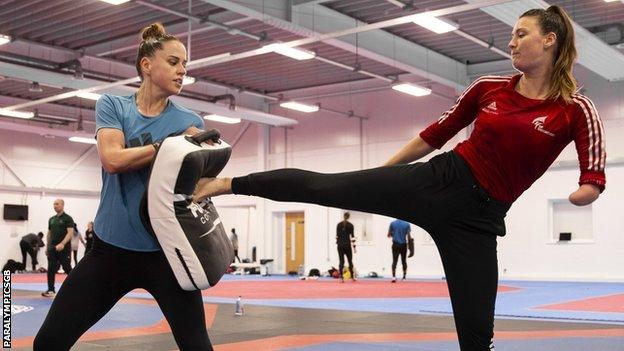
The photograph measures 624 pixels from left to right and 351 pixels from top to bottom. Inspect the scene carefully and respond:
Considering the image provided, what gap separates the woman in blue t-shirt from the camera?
2678mm

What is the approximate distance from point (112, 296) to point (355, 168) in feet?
69.8

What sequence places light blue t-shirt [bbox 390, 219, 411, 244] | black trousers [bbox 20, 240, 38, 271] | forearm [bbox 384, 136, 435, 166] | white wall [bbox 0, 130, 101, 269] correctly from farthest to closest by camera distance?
white wall [bbox 0, 130, 101, 269] → black trousers [bbox 20, 240, 38, 271] → light blue t-shirt [bbox 390, 219, 411, 244] → forearm [bbox 384, 136, 435, 166]

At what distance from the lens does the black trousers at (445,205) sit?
278 centimetres

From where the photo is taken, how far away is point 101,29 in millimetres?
16953

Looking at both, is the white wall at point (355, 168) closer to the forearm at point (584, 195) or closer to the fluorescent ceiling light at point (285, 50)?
the fluorescent ceiling light at point (285, 50)

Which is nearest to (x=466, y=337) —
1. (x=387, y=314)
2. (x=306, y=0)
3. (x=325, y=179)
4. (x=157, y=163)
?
(x=325, y=179)

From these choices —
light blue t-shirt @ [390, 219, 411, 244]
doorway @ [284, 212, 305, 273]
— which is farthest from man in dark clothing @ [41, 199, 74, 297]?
doorway @ [284, 212, 305, 273]

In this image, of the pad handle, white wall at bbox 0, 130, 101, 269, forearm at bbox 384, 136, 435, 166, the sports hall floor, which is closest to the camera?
the pad handle

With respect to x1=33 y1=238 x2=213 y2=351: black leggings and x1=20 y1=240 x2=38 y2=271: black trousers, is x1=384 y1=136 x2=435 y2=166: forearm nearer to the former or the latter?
x1=33 y1=238 x2=213 y2=351: black leggings

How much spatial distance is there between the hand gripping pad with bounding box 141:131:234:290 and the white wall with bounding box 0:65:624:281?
728 inches

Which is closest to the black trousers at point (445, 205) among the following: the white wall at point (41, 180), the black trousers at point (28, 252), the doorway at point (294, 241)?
the doorway at point (294, 241)

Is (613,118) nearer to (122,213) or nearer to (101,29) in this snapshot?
(101,29)

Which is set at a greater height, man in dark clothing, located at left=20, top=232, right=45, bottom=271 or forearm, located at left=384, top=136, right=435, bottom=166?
forearm, located at left=384, top=136, right=435, bottom=166

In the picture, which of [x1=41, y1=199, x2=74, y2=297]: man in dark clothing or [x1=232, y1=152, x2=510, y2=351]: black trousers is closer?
[x1=232, y1=152, x2=510, y2=351]: black trousers
